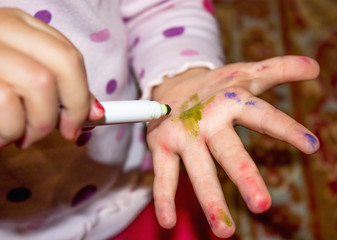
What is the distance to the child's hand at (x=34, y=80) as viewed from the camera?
27 cm

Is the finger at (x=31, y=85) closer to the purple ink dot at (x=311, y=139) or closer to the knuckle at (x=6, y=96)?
the knuckle at (x=6, y=96)

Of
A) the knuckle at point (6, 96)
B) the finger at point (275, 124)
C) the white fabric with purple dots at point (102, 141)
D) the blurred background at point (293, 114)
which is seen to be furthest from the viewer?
the blurred background at point (293, 114)

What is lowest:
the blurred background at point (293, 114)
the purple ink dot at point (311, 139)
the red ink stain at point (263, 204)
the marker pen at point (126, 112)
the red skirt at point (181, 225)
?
the blurred background at point (293, 114)

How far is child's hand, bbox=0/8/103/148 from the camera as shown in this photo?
0.27 meters

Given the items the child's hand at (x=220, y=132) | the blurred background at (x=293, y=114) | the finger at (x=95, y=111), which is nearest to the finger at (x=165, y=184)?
the child's hand at (x=220, y=132)

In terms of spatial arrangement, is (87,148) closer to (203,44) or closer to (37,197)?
(37,197)

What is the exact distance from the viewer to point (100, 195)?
1.86 ft

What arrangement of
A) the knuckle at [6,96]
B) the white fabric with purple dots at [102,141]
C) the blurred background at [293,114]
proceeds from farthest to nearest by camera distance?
1. the blurred background at [293,114]
2. the white fabric with purple dots at [102,141]
3. the knuckle at [6,96]

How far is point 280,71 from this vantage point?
43cm

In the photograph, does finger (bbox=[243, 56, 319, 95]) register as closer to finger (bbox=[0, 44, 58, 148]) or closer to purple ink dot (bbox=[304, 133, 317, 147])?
purple ink dot (bbox=[304, 133, 317, 147])

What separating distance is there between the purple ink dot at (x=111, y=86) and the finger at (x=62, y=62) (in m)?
0.21

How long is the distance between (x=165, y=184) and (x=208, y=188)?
47mm

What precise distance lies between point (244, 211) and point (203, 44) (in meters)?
0.49

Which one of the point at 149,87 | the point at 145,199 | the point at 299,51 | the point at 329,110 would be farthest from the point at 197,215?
the point at 299,51
